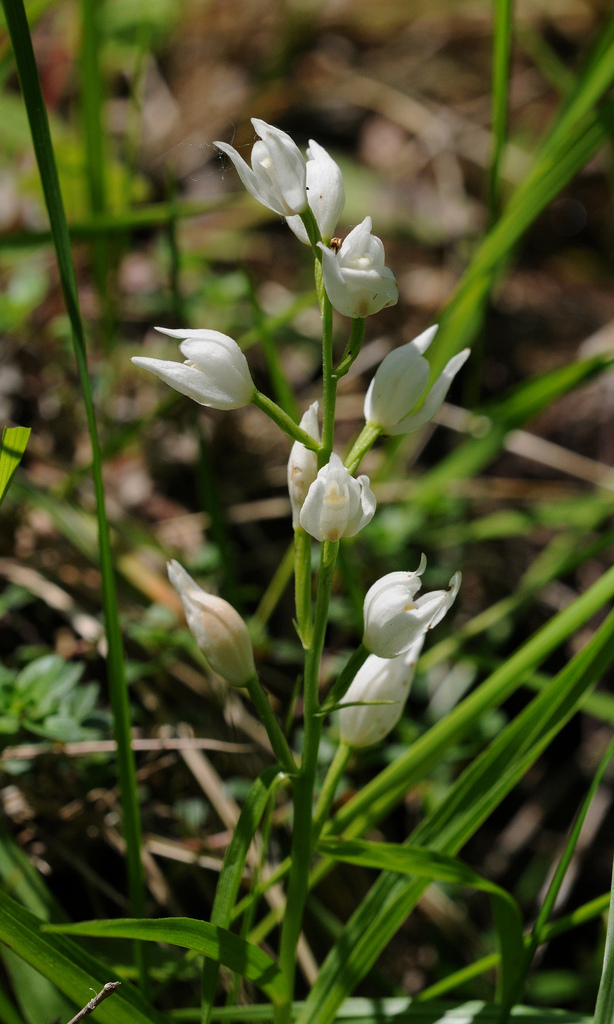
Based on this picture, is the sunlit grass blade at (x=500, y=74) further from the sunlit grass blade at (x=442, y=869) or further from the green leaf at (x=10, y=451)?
the sunlit grass blade at (x=442, y=869)

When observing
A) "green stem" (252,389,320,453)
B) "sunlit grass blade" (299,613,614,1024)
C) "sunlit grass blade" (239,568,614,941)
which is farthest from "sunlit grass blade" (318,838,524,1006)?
"green stem" (252,389,320,453)

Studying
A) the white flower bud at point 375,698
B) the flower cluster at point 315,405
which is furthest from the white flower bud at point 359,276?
the white flower bud at point 375,698

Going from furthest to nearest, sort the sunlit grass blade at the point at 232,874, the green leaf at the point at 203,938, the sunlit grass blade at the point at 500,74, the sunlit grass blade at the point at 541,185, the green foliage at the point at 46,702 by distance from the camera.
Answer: the sunlit grass blade at the point at 541,185 < the sunlit grass blade at the point at 500,74 < the green foliage at the point at 46,702 < the sunlit grass blade at the point at 232,874 < the green leaf at the point at 203,938

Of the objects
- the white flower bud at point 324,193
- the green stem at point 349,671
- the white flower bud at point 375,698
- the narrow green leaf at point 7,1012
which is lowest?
the narrow green leaf at point 7,1012

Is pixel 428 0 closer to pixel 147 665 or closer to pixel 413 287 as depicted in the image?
pixel 413 287

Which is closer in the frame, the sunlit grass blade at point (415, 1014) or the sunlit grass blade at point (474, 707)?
the sunlit grass blade at point (415, 1014)

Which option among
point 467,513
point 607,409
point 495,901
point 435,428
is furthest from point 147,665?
point 607,409
